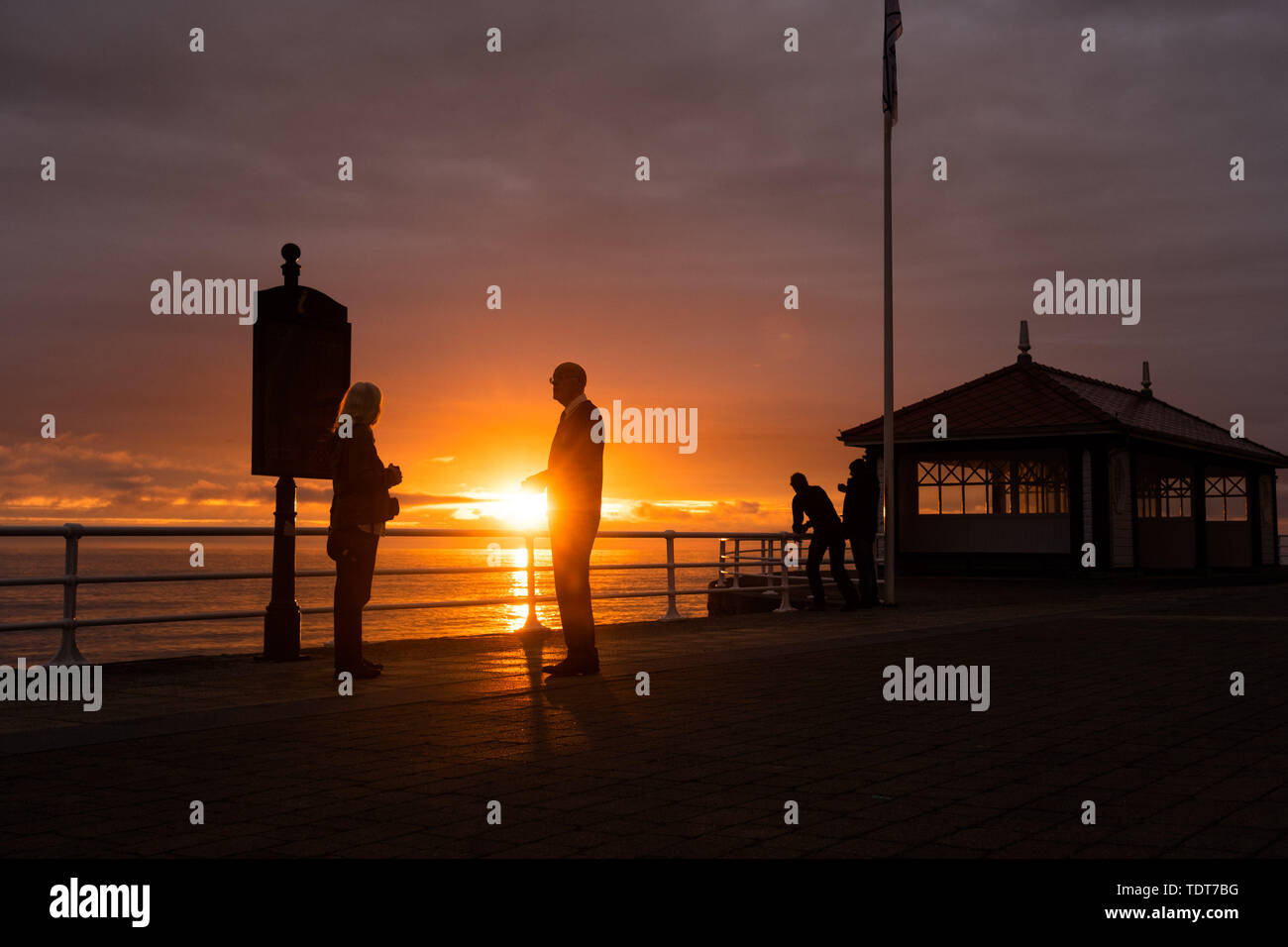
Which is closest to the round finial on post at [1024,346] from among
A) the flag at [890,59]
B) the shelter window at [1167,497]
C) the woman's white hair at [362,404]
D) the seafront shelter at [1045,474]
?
the seafront shelter at [1045,474]

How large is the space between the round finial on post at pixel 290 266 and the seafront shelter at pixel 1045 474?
21717 millimetres

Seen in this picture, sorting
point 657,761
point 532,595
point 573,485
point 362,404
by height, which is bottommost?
point 657,761

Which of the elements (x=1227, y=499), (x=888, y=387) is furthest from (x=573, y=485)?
(x=1227, y=499)

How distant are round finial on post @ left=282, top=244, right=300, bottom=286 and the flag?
39.9ft

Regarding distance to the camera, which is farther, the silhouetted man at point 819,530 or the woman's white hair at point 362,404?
the silhouetted man at point 819,530

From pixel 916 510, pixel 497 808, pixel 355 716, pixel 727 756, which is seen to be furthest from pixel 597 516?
pixel 916 510

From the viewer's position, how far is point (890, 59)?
19.9 meters

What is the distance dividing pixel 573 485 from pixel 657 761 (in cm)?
334

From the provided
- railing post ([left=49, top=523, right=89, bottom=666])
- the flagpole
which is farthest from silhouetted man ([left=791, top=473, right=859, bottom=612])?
railing post ([left=49, top=523, right=89, bottom=666])

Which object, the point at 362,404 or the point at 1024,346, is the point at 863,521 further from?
the point at 1024,346

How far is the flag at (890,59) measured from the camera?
1955 centimetres

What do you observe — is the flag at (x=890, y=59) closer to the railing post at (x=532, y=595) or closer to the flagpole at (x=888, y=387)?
the flagpole at (x=888, y=387)

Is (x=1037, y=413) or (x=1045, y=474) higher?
(x=1037, y=413)
